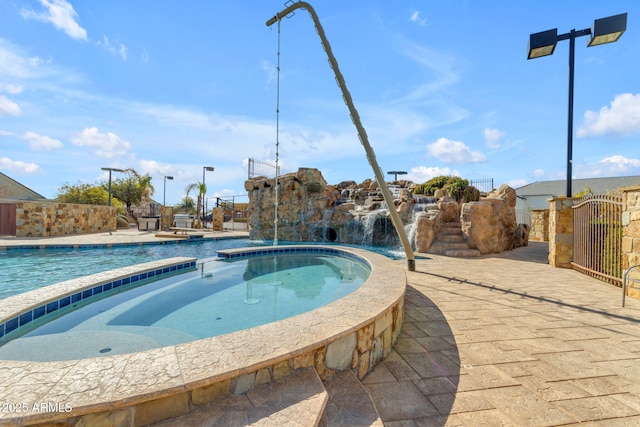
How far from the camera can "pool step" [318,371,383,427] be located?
5.86ft

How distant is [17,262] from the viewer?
804 centimetres

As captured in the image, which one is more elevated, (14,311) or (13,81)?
(13,81)

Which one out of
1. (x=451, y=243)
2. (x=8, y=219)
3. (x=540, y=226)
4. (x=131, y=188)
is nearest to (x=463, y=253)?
(x=451, y=243)

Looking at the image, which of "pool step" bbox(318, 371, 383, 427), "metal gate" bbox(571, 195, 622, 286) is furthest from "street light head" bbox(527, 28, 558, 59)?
"pool step" bbox(318, 371, 383, 427)

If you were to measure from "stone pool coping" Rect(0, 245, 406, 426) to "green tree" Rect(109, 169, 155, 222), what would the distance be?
35344mm

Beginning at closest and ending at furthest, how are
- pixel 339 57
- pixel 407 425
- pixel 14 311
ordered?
pixel 407 425 → pixel 14 311 → pixel 339 57

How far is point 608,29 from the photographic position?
6.06 m

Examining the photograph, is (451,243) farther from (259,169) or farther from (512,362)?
(259,169)

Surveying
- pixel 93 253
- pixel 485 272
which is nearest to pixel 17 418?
pixel 485 272

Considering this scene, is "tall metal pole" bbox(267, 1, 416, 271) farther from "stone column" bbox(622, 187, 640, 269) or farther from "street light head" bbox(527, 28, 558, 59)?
"street light head" bbox(527, 28, 558, 59)

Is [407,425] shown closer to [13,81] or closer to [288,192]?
[13,81]

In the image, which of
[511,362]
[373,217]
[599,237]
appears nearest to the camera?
[511,362]

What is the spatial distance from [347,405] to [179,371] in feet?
3.88

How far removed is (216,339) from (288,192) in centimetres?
1534
